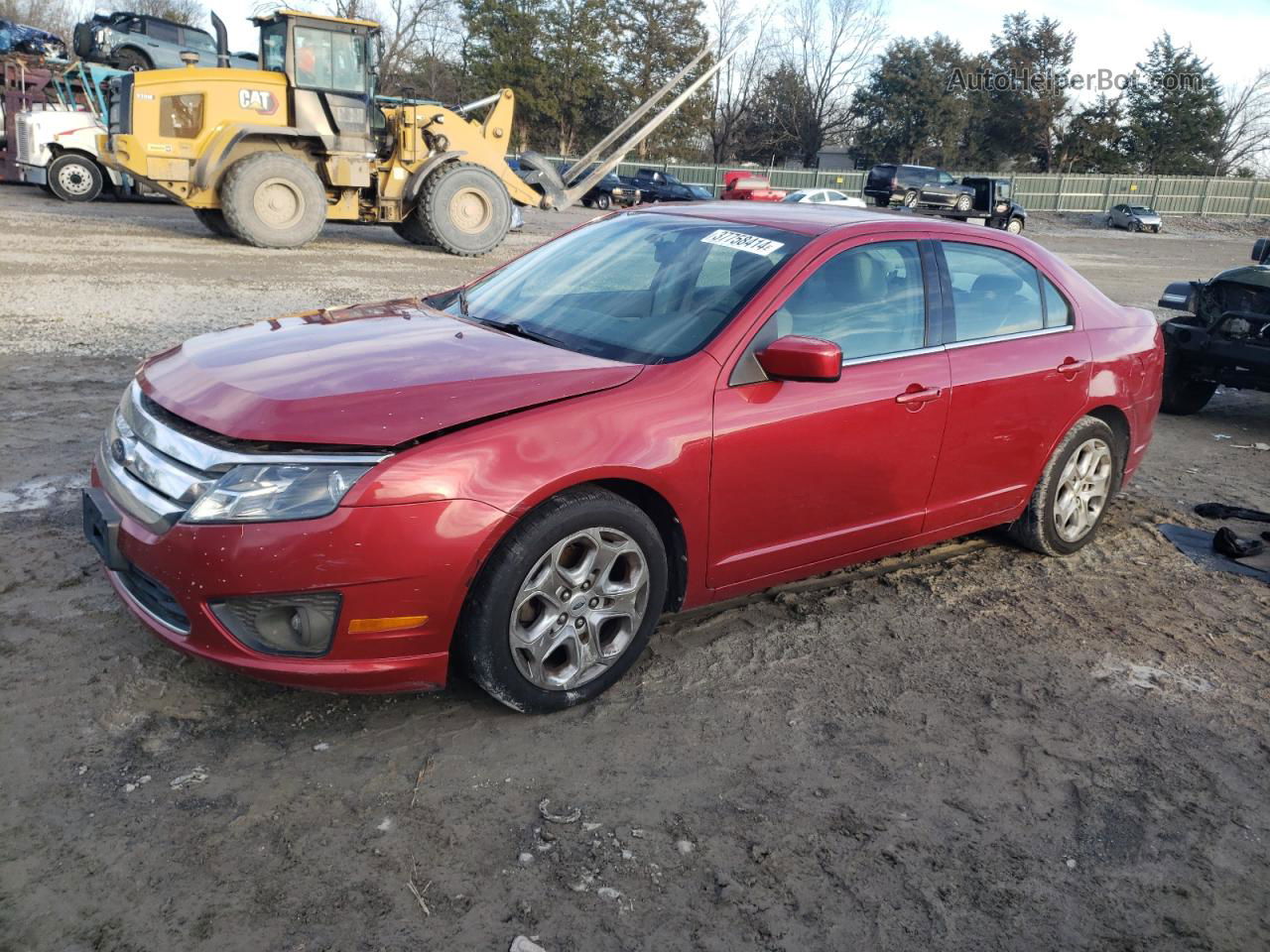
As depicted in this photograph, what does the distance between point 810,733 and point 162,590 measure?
201 centimetres

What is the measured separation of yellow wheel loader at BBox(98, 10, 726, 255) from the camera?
14.4m

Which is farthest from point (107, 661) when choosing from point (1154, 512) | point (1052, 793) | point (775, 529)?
point (1154, 512)

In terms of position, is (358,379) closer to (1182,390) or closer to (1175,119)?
(1182,390)

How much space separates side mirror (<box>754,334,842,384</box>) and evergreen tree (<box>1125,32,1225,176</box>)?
6810 centimetres

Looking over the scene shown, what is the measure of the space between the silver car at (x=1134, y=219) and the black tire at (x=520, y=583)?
4684cm

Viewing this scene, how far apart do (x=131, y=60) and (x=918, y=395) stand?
24045 mm

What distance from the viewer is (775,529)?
3762 millimetres

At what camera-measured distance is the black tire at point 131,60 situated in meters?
22.6

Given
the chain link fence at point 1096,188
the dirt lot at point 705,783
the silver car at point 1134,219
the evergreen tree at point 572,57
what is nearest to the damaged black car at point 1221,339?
the dirt lot at point 705,783

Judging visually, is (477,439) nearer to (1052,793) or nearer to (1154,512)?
(1052,793)

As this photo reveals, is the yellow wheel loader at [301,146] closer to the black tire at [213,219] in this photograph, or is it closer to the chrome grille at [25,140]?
the black tire at [213,219]

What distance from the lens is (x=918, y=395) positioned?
4.02 meters

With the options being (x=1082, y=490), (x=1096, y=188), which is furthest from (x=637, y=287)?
(x=1096, y=188)

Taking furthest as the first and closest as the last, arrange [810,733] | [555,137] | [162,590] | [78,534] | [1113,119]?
[1113,119], [555,137], [78,534], [810,733], [162,590]
